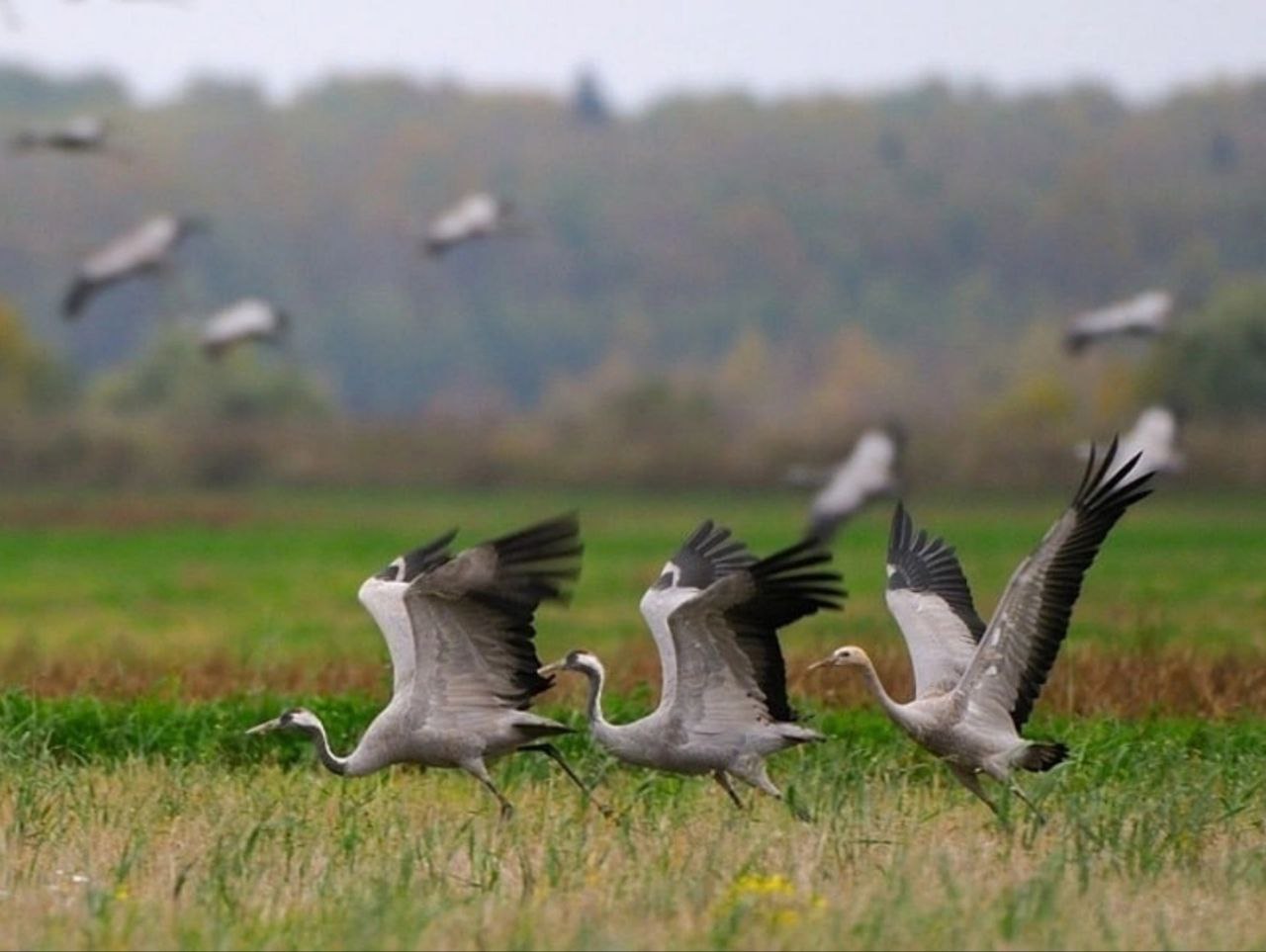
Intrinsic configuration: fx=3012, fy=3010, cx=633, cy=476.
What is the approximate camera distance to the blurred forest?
2306 inches

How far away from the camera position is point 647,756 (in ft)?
34.3

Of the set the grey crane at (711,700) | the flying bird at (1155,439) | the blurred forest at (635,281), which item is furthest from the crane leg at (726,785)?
the blurred forest at (635,281)

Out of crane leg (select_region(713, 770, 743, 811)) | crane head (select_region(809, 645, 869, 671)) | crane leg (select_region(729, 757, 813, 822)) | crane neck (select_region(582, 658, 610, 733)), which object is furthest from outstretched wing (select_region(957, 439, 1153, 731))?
crane neck (select_region(582, 658, 610, 733))

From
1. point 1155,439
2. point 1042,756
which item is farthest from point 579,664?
point 1155,439

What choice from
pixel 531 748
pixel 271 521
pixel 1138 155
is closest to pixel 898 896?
pixel 531 748

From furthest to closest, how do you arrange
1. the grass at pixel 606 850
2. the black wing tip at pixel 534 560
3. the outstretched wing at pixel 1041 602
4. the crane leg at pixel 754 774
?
the crane leg at pixel 754 774 → the black wing tip at pixel 534 560 → the outstretched wing at pixel 1041 602 → the grass at pixel 606 850

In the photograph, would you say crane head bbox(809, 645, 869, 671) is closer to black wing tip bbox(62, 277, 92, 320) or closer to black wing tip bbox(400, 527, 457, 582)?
black wing tip bbox(400, 527, 457, 582)

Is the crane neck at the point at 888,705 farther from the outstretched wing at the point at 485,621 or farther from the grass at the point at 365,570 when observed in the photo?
the grass at the point at 365,570

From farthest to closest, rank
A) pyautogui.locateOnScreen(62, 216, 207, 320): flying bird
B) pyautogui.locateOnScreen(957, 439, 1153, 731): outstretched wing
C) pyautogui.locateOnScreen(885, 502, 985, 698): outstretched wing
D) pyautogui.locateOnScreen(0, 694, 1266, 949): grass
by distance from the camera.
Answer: pyautogui.locateOnScreen(62, 216, 207, 320): flying bird < pyautogui.locateOnScreen(885, 502, 985, 698): outstretched wing < pyautogui.locateOnScreen(957, 439, 1153, 731): outstretched wing < pyautogui.locateOnScreen(0, 694, 1266, 949): grass

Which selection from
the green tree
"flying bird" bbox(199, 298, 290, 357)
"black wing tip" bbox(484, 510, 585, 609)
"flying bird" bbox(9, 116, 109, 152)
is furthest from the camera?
the green tree

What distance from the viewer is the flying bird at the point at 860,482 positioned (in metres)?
22.8

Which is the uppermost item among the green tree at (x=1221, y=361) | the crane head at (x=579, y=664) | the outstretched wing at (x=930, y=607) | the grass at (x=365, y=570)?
the outstretched wing at (x=930, y=607)

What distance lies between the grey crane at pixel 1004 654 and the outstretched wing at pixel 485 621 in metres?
1.11

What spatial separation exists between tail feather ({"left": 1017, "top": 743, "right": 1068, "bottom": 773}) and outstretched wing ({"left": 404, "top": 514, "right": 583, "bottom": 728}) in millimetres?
1657
